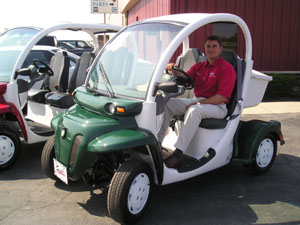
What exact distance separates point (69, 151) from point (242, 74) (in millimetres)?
2082

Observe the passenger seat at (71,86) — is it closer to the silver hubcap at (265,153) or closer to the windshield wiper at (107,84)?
the windshield wiper at (107,84)

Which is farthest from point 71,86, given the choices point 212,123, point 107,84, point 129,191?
point 129,191

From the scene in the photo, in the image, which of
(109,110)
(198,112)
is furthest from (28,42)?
(198,112)

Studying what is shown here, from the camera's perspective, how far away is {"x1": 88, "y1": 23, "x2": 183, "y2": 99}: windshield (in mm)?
3279

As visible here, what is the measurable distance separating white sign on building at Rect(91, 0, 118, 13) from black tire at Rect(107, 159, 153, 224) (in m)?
9.18

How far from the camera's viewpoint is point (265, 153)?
4.10m

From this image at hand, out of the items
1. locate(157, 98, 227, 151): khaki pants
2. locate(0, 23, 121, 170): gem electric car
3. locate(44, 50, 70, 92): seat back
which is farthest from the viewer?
locate(44, 50, 70, 92): seat back

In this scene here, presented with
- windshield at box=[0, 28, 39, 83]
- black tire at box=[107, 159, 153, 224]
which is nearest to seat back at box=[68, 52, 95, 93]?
windshield at box=[0, 28, 39, 83]

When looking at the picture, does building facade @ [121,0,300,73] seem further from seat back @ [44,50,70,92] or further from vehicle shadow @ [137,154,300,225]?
vehicle shadow @ [137,154,300,225]

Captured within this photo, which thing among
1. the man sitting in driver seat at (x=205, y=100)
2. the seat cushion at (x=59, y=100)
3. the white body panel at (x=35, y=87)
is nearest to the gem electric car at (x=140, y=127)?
the man sitting in driver seat at (x=205, y=100)

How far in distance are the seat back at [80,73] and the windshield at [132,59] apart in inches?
62.0

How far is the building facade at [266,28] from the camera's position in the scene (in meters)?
9.72

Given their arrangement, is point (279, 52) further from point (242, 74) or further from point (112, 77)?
point (112, 77)

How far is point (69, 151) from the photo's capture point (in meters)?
3.01
